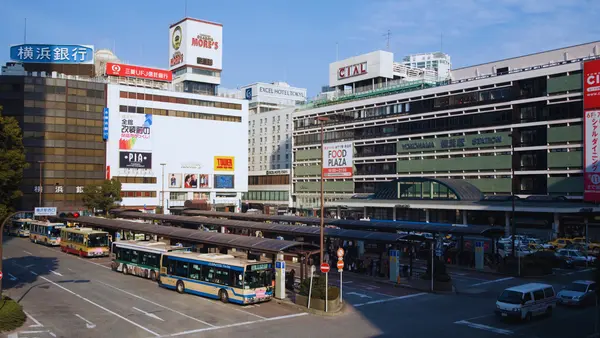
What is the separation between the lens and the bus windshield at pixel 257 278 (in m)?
29.4

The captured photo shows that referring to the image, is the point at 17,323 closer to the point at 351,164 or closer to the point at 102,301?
the point at 102,301

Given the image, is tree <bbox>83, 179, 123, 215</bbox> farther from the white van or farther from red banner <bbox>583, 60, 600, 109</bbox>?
red banner <bbox>583, 60, 600, 109</bbox>

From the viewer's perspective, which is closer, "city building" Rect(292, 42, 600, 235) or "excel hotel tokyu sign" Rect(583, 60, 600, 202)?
"excel hotel tokyu sign" Rect(583, 60, 600, 202)

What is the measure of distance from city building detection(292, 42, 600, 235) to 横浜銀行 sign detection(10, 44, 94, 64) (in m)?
45.0

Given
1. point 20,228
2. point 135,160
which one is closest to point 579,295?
point 20,228

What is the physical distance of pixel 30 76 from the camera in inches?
3445

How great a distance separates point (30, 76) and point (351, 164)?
2249 inches

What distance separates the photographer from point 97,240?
5022 cm

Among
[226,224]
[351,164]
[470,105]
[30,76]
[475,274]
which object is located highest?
[30,76]

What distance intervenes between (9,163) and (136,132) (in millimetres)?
69942

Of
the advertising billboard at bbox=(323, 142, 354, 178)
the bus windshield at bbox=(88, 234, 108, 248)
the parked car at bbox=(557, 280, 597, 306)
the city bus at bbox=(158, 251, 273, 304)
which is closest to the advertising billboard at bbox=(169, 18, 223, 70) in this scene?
the advertising billboard at bbox=(323, 142, 354, 178)

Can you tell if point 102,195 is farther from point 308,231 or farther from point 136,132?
point 308,231

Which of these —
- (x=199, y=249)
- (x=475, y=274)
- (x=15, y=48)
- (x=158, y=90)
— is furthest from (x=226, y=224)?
(x=15, y=48)

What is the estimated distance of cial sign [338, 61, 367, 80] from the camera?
10400 cm
